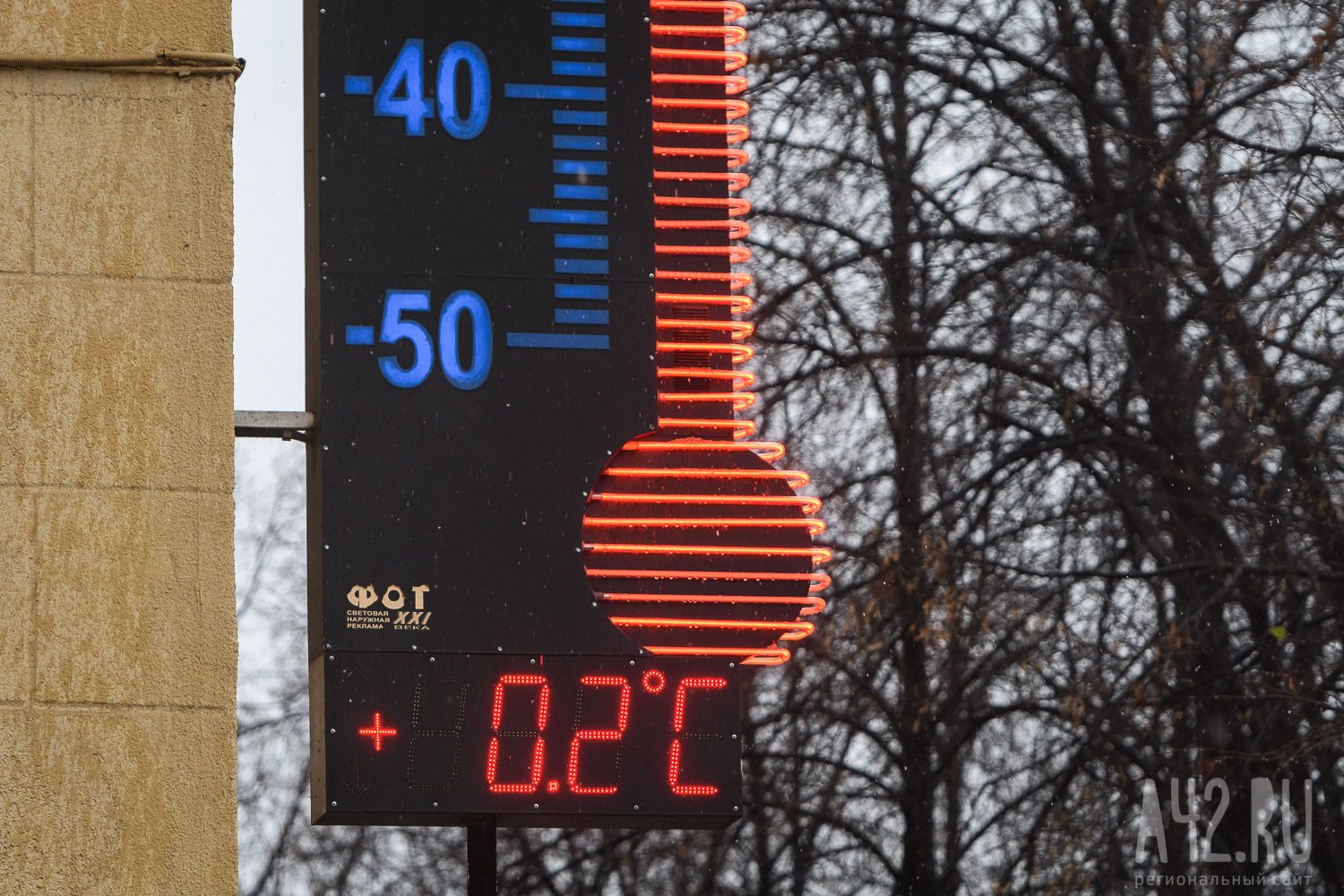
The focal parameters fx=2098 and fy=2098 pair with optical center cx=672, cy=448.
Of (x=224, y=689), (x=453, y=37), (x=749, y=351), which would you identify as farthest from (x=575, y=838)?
(x=224, y=689)

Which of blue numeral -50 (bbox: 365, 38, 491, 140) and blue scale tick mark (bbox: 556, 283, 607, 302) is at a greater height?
blue numeral -50 (bbox: 365, 38, 491, 140)

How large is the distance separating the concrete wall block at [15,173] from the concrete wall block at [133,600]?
0.51 m

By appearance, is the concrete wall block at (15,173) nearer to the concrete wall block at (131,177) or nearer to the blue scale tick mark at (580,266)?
the concrete wall block at (131,177)

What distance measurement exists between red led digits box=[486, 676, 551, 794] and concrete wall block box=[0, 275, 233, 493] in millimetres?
2592

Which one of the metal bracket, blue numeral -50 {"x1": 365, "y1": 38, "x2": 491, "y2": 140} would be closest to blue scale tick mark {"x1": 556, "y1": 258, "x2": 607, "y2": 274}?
blue numeral -50 {"x1": 365, "y1": 38, "x2": 491, "y2": 140}

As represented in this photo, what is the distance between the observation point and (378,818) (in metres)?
6.59

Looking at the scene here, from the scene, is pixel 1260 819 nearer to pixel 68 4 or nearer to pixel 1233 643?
pixel 1233 643

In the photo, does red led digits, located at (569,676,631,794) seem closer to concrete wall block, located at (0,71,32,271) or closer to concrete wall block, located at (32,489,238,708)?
concrete wall block, located at (32,489,238,708)

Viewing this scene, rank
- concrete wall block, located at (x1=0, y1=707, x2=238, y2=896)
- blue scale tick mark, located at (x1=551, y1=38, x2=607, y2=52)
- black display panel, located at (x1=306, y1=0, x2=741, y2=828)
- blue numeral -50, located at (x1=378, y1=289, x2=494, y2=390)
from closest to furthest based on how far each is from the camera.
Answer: concrete wall block, located at (x1=0, y1=707, x2=238, y2=896) → black display panel, located at (x1=306, y1=0, x2=741, y2=828) → blue numeral -50, located at (x1=378, y1=289, x2=494, y2=390) → blue scale tick mark, located at (x1=551, y1=38, x2=607, y2=52)

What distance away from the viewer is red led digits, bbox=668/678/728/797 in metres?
6.86

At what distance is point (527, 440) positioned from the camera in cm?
699

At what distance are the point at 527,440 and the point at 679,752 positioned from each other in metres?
1.15

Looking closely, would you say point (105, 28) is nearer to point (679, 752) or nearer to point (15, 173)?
point (15, 173)

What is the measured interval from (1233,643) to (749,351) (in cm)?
639
